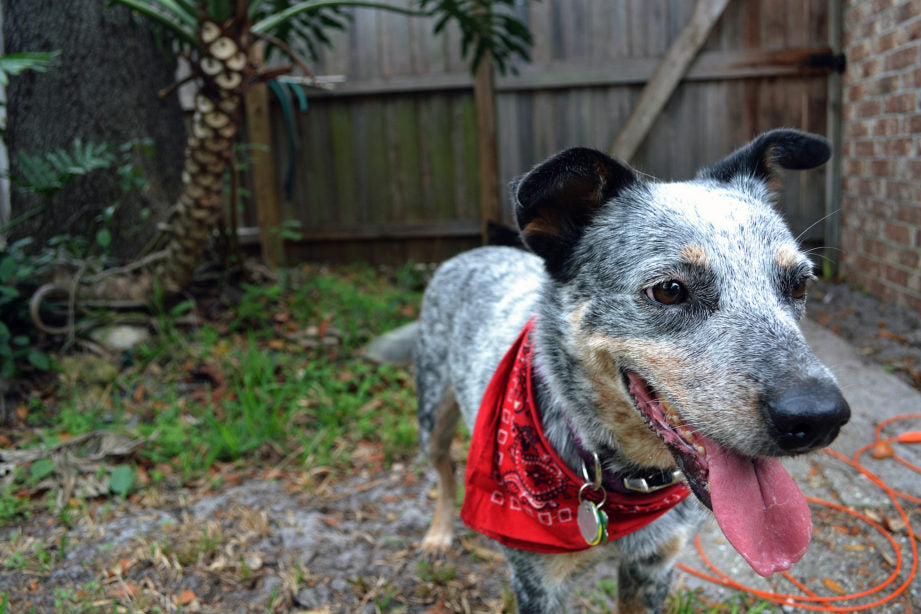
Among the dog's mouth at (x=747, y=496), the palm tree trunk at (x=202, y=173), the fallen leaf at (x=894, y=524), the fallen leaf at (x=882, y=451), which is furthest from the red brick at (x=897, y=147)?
the palm tree trunk at (x=202, y=173)

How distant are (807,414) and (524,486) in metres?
0.93

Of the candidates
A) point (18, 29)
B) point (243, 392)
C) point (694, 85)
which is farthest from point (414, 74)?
point (243, 392)

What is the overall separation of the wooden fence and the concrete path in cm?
302

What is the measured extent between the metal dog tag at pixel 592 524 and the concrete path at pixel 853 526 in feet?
3.52

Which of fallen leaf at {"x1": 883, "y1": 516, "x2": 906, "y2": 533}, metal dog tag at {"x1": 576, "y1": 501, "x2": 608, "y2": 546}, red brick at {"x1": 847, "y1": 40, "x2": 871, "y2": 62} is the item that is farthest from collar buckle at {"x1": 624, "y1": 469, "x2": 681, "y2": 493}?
red brick at {"x1": 847, "y1": 40, "x2": 871, "y2": 62}

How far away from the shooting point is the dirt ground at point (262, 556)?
257cm

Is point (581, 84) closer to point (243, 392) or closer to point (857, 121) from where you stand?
→ point (857, 121)

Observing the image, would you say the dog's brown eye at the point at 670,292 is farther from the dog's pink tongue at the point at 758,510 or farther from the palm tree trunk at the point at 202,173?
the palm tree trunk at the point at 202,173

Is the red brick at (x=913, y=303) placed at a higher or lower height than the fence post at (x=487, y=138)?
lower

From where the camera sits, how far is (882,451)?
332 centimetres

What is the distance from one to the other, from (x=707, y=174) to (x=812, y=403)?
1131 mm

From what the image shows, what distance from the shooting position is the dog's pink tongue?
148cm

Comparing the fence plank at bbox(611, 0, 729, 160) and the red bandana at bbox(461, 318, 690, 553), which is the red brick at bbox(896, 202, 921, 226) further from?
the red bandana at bbox(461, 318, 690, 553)

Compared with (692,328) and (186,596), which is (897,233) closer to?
(692,328)
